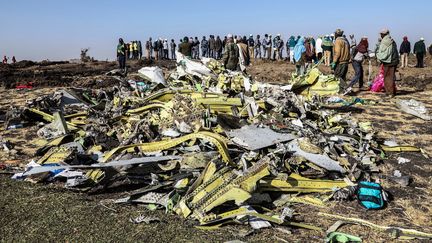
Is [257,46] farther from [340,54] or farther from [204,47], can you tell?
[340,54]

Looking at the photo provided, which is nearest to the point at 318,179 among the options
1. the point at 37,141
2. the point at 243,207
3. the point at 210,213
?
the point at 243,207

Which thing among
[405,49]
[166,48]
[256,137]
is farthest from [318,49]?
[256,137]

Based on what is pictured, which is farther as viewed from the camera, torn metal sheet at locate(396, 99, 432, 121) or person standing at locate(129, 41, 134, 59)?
person standing at locate(129, 41, 134, 59)

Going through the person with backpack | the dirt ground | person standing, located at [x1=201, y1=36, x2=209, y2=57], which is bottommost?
the dirt ground

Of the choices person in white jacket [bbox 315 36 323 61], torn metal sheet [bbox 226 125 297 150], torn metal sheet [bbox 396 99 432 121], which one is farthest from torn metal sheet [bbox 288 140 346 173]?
person in white jacket [bbox 315 36 323 61]

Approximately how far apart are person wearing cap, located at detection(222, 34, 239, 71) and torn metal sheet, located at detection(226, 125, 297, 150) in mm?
5490

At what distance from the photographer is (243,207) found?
4785 mm

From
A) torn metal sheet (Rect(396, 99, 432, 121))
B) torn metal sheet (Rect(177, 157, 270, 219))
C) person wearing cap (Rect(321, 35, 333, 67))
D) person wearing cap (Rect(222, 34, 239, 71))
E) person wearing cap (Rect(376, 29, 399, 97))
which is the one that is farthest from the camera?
person wearing cap (Rect(321, 35, 333, 67))

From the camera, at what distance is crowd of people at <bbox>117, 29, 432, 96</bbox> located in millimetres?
11734

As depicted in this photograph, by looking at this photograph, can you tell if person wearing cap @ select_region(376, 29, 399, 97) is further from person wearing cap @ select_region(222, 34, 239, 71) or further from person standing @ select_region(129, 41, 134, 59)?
person standing @ select_region(129, 41, 134, 59)

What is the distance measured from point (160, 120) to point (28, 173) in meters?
2.52

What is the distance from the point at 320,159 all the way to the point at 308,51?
11.5 metres

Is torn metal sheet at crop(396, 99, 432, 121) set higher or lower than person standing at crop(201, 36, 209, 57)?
lower

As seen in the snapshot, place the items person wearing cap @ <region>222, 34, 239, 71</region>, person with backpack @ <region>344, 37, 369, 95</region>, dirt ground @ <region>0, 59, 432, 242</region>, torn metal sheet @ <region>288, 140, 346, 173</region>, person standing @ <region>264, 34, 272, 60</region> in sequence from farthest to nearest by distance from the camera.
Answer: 1. person standing @ <region>264, 34, 272, 60</region>
2. person with backpack @ <region>344, 37, 369, 95</region>
3. person wearing cap @ <region>222, 34, 239, 71</region>
4. torn metal sheet @ <region>288, 140, 346, 173</region>
5. dirt ground @ <region>0, 59, 432, 242</region>
